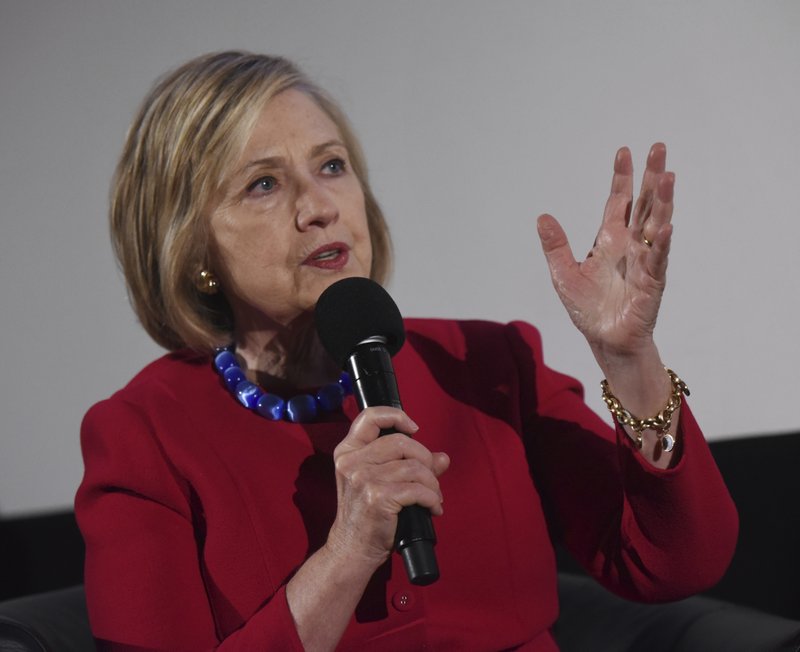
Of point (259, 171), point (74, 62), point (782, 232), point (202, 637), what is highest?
point (74, 62)

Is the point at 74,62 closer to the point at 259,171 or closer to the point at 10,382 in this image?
the point at 10,382

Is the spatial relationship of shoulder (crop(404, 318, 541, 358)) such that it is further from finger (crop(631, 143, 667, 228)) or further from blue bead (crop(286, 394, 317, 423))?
finger (crop(631, 143, 667, 228))

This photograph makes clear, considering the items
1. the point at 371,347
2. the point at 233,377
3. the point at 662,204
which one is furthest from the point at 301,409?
the point at 662,204

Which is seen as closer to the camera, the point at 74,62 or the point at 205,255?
the point at 205,255

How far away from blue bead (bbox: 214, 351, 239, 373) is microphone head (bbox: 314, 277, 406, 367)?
37cm

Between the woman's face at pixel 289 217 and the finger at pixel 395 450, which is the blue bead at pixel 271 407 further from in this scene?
the finger at pixel 395 450

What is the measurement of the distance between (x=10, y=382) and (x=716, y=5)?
6.36 ft

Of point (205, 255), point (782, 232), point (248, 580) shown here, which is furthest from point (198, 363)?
point (782, 232)

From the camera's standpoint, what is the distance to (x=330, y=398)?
1626mm

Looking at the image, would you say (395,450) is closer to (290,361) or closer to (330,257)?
(330,257)

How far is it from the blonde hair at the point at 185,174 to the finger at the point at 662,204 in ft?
2.28

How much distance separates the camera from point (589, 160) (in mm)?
2293

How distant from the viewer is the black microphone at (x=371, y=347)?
1131mm

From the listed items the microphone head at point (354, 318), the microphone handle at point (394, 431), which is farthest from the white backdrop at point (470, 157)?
the microphone handle at point (394, 431)
